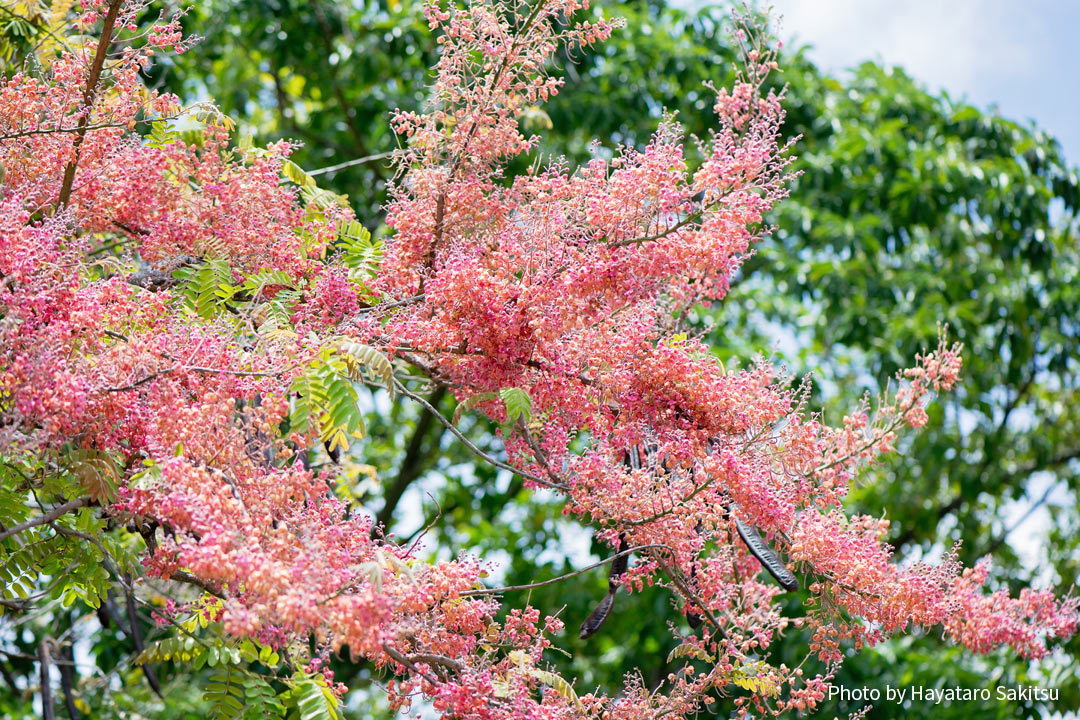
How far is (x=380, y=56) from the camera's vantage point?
339 inches

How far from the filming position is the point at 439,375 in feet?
12.5

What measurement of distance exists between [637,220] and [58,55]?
300cm

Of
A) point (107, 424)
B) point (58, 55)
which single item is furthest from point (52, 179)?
point (58, 55)

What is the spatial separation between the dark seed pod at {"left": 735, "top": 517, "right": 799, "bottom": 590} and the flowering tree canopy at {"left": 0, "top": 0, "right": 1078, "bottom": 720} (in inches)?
Result: 0.5

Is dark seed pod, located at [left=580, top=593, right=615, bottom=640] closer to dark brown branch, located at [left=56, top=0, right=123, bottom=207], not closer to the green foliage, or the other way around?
the green foliage

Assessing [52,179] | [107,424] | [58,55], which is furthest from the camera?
[58,55]

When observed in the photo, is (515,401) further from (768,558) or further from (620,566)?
(768,558)

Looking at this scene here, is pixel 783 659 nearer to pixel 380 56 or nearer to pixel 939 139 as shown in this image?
pixel 939 139

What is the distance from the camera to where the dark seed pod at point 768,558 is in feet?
12.3

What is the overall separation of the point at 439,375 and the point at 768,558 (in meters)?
1.25

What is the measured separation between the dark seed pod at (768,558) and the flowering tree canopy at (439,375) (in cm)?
1

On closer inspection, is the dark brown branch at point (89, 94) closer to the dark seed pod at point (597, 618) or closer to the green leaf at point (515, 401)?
the green leaf at point (515, 401)

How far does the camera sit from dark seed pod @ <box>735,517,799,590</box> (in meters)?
3.75

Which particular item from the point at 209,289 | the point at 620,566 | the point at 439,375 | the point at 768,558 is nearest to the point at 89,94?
the point at 209,289
